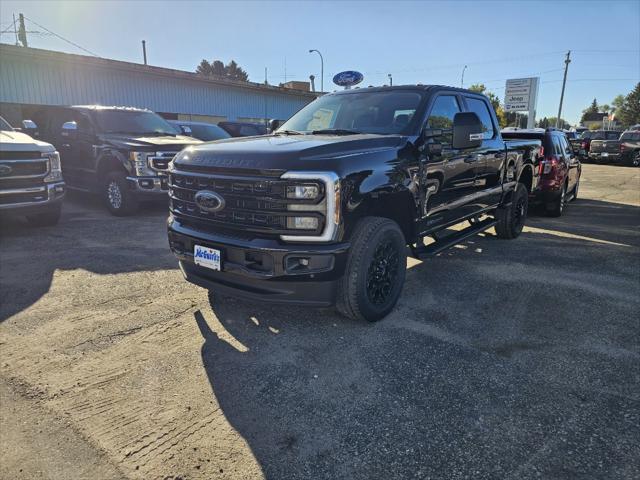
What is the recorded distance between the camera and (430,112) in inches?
168

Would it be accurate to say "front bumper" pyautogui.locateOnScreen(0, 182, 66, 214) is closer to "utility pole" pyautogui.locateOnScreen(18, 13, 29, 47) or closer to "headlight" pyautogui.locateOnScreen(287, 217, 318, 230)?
"headlight" pyautogui.locateOnScreen(287, 217, 318, 230)

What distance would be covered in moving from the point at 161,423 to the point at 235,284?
3.74 ft

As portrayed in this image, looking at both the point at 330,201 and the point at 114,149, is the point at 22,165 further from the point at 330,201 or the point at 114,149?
the point at 330,201

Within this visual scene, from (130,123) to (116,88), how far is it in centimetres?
1152

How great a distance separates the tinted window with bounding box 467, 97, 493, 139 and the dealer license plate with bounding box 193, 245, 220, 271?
3.71 m

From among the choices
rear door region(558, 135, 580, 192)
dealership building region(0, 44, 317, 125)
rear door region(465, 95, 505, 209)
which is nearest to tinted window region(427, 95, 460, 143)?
rear door region(465, 95, 505, 209)

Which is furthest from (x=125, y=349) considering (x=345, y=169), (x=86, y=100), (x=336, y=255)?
(x=86, y=100)

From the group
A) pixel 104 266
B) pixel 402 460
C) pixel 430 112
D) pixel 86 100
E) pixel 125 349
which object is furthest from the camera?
pixel 86 100

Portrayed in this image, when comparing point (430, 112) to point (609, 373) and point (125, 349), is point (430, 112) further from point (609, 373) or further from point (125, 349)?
point (125, 349)

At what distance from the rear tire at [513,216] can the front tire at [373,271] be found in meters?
3.30

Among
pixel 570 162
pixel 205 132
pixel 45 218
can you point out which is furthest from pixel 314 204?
pixel 205 132

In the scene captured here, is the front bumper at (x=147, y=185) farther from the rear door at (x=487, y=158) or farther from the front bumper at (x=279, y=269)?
the rear door at (x=487, y=158)

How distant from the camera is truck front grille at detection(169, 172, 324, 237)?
308 centimetres

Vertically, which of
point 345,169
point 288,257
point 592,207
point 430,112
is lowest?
point 592,207
